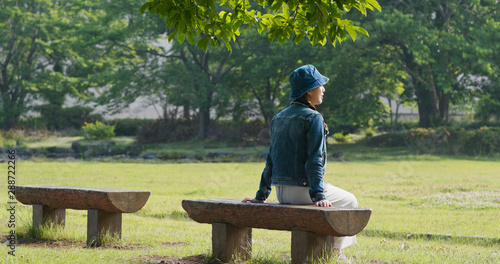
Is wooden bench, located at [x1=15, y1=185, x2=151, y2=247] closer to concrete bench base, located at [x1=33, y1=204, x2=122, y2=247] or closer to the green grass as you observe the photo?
concrete bench base, located at [x1=33, y1=204, x2=122, y2=247]

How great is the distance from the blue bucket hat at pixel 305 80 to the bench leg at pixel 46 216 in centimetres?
381

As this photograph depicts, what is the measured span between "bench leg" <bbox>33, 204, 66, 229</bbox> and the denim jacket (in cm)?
341

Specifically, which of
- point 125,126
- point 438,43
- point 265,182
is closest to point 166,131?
point 125,126

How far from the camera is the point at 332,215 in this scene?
4.84 metres

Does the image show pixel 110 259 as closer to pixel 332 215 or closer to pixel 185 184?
pixel 332 215

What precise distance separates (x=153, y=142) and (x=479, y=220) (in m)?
28.3

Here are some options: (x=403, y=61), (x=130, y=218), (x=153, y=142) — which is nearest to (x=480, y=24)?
(x=403, y=61)

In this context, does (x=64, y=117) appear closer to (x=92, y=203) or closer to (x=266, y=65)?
(x=266, y=65)

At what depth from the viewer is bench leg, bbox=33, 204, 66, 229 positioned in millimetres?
7609

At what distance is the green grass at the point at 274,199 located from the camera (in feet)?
20.9

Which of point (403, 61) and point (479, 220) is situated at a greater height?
point (403, 61)

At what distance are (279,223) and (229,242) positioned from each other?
84 cm

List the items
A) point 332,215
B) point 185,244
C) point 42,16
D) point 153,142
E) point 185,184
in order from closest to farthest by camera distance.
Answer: point 332,215 → point 185,244 → point 185,184 → point 153,142 → point 42,16

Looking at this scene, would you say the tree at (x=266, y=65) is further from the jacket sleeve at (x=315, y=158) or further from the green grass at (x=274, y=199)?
the jacket sleeve at (x=315, y=158)
